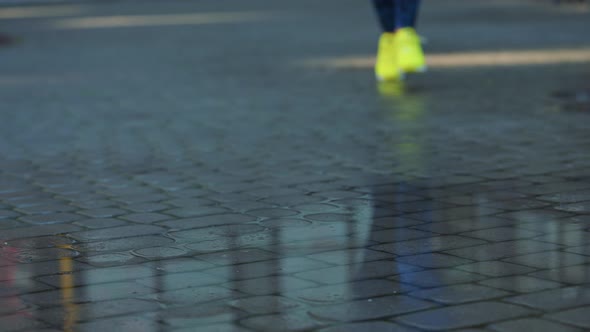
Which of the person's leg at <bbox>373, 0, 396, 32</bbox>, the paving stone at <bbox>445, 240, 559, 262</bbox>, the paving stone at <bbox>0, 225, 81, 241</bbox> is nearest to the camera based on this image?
the paving stone at <bbox>445, 240, 559, 262</bbox>

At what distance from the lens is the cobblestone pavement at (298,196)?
3994mm

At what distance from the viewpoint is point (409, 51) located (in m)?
10.4

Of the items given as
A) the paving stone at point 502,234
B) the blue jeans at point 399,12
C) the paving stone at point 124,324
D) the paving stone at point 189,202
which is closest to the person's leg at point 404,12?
the blue jeans at point 399,12

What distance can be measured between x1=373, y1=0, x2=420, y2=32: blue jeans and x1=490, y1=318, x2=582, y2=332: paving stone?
22.8 feet

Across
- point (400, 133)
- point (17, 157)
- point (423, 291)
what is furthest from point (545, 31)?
point (423, 291)

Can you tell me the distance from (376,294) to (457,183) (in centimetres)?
225

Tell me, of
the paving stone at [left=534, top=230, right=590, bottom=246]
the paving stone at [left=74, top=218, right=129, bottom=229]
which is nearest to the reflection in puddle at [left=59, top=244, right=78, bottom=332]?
the paving stone at [left=74, top=218, right=129, bottom=229]

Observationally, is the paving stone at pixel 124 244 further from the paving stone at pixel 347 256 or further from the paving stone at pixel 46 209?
→ the paving stone at pixel 46 209

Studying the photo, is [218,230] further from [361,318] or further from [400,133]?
[400,133]

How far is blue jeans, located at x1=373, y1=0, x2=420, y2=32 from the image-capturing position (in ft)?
34.2

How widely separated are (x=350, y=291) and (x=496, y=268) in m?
0.59

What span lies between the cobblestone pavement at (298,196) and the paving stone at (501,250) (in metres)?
0.02

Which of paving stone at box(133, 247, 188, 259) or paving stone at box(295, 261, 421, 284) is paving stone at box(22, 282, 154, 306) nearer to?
paving stone at box(133, 247, 188, 259)

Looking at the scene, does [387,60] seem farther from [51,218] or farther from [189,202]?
[51,218]
